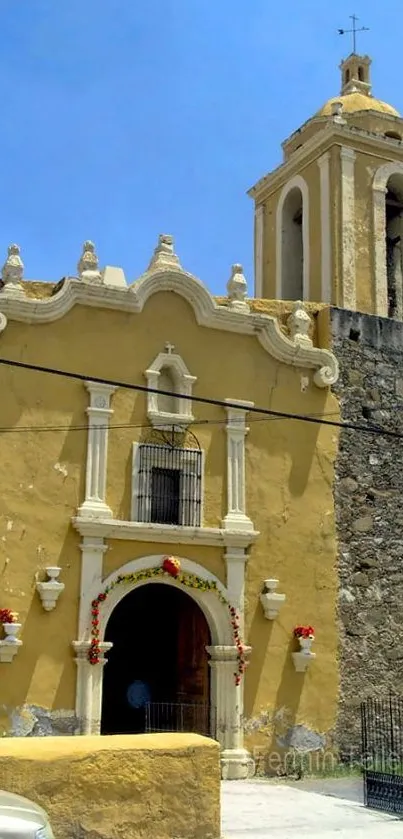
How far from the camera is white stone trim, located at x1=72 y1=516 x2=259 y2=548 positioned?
1381 centimetres

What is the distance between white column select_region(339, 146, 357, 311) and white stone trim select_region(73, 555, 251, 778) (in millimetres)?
5984

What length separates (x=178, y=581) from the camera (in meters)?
14.4

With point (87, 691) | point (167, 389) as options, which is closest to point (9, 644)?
point (87, 691)

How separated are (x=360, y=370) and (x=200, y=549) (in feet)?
14.7

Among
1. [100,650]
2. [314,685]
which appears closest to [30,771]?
[100,650]

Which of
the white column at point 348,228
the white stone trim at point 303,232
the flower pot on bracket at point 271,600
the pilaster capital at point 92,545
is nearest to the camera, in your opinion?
the pilaster capital at point 92,545

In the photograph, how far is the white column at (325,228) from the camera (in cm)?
1777

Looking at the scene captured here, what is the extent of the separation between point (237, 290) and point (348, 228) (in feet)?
10.0

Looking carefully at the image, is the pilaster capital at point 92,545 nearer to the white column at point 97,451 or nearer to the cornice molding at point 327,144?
the white column at point 97,451

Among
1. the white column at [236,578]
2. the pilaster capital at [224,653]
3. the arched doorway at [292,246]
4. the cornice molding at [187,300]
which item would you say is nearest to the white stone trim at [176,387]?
the cornice molding at [187,300]

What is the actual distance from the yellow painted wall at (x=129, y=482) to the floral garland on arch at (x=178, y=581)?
24cm

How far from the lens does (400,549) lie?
16.2 metres

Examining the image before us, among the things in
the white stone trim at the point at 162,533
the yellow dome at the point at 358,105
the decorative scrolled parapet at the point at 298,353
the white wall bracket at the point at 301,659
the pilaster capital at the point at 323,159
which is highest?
the yellow dome at the point at 358,105

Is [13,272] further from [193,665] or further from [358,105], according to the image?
[358,105]
